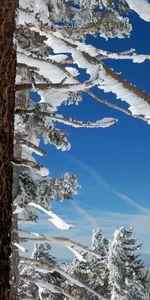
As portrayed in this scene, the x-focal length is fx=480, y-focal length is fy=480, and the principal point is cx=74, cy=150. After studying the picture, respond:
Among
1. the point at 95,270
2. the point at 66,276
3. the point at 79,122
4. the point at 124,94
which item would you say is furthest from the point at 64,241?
the point at 95,270

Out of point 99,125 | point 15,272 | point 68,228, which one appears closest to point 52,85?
point 99,125

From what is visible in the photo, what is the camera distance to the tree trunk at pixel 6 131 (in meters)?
2.89

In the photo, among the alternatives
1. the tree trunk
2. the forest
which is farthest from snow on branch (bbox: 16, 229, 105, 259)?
the tree trunk

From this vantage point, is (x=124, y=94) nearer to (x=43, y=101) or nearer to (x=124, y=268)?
(x=43, y=101)

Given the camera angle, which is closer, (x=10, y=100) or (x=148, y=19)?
(x=148, y=19)

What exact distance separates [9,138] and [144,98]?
0.99m

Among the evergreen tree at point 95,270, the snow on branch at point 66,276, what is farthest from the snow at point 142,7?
the evergreen tree at point 95,270

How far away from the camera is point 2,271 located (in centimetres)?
287

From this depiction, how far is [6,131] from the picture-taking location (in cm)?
293

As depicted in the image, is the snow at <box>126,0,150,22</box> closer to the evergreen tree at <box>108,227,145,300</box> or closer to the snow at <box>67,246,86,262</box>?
the snow at <box>67,246,86,262</box>

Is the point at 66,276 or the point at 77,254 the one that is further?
the point at 66,276

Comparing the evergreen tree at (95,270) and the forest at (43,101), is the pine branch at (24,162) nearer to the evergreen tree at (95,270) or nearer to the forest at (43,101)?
the forest at (43,101)

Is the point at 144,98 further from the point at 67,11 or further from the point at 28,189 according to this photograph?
the point at 67,11

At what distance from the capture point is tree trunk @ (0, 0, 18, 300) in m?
2.89
